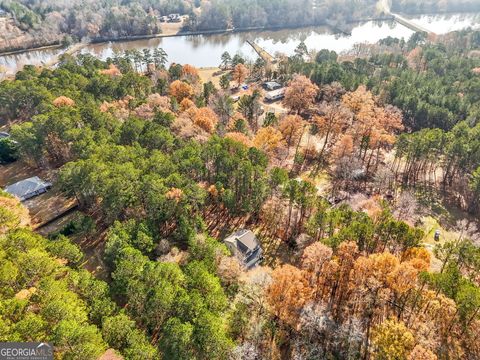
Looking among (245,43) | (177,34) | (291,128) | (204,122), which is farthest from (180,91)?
(177,34)

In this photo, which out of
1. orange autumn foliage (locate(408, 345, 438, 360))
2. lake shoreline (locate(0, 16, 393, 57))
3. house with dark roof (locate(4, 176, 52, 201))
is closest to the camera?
orange autumn foliage (locate(408, 345, 438, 360))

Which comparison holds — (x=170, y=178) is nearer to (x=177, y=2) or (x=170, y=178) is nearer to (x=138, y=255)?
Answer: (x=138, y=255)

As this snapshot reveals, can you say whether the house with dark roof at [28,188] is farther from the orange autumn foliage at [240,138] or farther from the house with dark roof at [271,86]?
the house with dark roof at [271,86]

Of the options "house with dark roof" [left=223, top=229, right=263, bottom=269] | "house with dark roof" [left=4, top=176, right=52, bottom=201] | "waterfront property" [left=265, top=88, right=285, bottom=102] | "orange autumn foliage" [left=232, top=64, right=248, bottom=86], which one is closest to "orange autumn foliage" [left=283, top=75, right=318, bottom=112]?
"waterfront property" [left=265, top=88, right=285, bottom=102]

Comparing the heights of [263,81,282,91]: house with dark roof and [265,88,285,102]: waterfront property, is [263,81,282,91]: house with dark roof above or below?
above

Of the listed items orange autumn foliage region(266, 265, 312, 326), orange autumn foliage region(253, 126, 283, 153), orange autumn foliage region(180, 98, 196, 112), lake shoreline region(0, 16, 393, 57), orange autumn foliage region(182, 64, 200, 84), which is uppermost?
lake shoreline region(0, 16, 393, 57)

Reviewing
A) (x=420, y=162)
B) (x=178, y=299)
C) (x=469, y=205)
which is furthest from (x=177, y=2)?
(x=178, y=299)

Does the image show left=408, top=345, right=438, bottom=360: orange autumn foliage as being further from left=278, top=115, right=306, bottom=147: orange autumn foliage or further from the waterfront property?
the waterfront property

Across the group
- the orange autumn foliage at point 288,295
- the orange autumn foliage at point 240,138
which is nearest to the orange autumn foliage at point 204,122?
the orange autumn foliage at point 240,138
